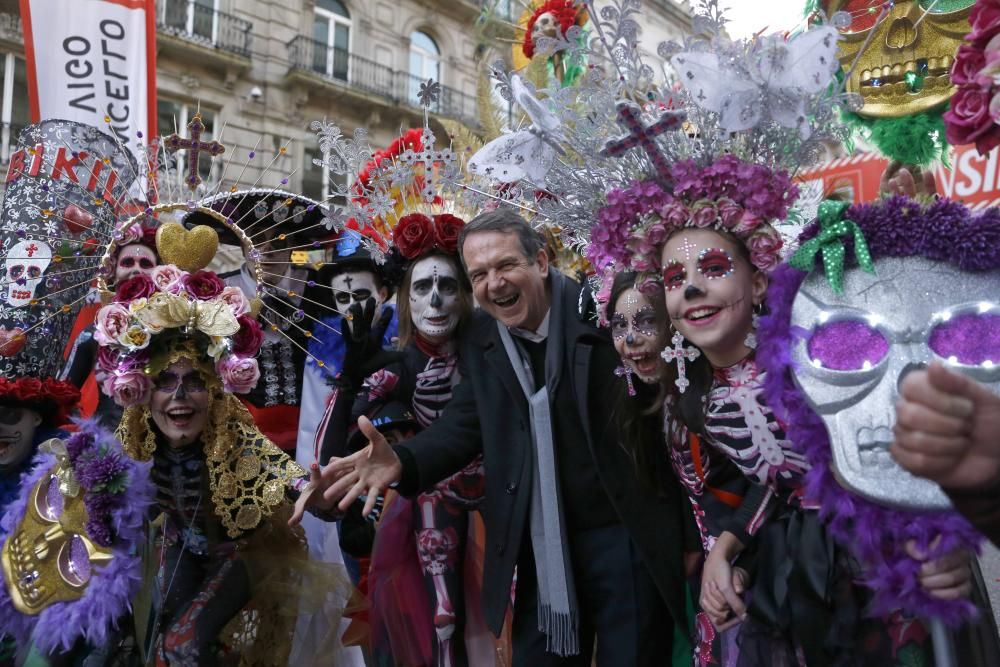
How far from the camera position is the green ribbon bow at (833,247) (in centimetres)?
177

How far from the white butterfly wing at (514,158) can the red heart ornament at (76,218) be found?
7.10 ft

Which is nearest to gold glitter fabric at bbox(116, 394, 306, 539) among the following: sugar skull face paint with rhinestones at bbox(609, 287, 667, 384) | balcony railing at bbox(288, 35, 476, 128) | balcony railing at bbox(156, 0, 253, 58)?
sugar skull face paint with rhinestones at bbox(609, 287, 667, 384)

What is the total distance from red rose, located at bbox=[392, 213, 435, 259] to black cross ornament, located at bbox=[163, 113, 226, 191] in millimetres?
878

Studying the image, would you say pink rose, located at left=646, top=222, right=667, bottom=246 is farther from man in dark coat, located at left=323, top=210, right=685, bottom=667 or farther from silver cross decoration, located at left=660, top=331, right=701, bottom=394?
man in dark coat, located at left=323, top=210, right=685, bottom=667

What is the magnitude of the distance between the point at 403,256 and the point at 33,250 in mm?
2249

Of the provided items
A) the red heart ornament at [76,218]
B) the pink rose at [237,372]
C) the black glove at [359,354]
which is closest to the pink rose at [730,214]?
the black glove at [359,354]

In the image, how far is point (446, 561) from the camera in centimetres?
306

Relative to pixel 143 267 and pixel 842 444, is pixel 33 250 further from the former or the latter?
pixel 842 444

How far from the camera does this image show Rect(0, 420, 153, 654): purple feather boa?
261 centimetres

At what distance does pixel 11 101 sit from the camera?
10461mm

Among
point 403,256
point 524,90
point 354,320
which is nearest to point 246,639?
point 354,320

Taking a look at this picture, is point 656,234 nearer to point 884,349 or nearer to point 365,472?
point 884,349

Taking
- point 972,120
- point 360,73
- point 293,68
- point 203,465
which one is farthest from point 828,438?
point 360,73

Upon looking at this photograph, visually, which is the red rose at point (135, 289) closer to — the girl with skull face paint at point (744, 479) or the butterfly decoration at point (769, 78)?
the girl with skull face paint at point (744, 479)
